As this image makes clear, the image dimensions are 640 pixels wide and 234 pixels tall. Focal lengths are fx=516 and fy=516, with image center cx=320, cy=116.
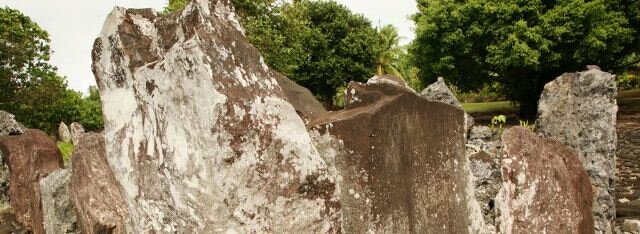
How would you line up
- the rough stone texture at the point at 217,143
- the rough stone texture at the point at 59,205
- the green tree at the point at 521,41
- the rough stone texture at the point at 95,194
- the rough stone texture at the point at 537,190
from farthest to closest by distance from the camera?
the green tree at the point at 521,41 < the rough stone texture at the point at 59,205 < the rough stone texture at the point at 95,194 < the rough stone texture at the point at 537,190 < the rough stone texture at the point at 217,143

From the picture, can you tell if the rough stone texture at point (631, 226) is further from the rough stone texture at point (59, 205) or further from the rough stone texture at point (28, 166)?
the rough stone texture at point (28, 166)

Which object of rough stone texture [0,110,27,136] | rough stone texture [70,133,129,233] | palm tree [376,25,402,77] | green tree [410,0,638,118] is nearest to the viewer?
rough stone texture [70,133,129,233]

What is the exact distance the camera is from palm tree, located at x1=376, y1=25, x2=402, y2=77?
127 feet

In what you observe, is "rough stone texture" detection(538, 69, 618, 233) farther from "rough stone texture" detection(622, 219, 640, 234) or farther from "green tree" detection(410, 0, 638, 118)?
"green tree" detection(410, 0, 638, 118)

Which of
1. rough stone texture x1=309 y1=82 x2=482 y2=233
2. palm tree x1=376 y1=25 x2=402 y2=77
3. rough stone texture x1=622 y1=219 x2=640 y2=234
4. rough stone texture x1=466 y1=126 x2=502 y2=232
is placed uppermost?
palm tree x1=376 y1=25 x2=402 y2=77

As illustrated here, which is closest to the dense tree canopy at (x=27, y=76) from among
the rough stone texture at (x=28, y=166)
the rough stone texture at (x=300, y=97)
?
the rough stone texture at (x=28, y=166)

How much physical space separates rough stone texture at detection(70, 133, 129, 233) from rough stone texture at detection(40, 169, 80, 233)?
0.40 meters

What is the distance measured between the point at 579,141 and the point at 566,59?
15.6 m

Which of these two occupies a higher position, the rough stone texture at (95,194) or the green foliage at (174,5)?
the green foliage at (174,5)

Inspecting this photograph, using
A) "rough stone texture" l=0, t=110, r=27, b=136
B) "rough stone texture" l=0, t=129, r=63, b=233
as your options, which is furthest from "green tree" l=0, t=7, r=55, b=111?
"rough stone texture" l=0, t=129, r=63, b=233

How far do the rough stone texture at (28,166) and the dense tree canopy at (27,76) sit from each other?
1497 centimetres

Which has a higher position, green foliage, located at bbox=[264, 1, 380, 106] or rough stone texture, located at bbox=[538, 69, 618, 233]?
green foliage, located at bbox=[264, 1, 380, 106]

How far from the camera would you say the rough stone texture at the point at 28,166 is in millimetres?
7703

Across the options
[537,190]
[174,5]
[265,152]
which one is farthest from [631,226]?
[174,5]
